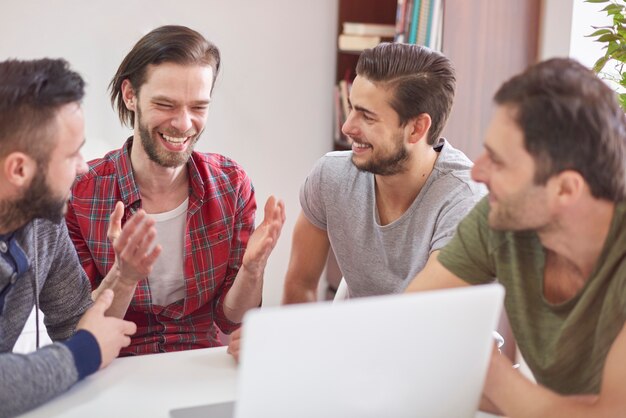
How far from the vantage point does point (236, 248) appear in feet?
6.68

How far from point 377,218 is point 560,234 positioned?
673mm

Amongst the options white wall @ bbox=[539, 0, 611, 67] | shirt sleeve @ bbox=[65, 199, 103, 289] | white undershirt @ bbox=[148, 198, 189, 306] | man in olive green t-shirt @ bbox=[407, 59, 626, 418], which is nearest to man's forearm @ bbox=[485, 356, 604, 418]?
man in olive green t-shirt @ bbox=[407, 59, 626, 418]

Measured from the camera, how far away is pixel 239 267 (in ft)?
6.67

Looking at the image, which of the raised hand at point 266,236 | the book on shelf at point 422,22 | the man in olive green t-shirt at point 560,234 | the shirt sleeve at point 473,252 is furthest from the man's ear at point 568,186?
the book on shelf at point 422,22

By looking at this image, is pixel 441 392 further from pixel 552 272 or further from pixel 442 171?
pixel 442 171

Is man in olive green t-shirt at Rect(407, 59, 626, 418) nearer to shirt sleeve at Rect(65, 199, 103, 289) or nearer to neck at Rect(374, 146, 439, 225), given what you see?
neck at Rect(374, 146, 439, 225)

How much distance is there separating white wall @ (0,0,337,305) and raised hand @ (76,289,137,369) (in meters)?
2.16

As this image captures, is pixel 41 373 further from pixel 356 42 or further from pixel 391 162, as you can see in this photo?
pixel 356 42

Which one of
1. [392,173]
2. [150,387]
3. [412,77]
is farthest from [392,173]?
[150,387]

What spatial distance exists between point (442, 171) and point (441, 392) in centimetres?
92

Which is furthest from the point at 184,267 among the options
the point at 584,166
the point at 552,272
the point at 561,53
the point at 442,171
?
the point at 561,53

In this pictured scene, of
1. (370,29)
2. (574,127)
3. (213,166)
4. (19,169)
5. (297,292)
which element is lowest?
(297,292)

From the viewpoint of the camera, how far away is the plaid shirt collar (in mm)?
1973

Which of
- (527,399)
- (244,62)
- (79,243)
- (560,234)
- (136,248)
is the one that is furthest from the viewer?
(244,62)
